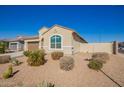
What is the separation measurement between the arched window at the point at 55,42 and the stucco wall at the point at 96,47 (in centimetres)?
569

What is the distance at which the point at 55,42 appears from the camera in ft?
55.0

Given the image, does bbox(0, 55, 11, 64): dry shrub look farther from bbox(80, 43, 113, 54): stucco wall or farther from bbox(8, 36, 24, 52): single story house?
bbox(80, 43, 113, 54): stucco wall

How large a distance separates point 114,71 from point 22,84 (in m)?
6.48

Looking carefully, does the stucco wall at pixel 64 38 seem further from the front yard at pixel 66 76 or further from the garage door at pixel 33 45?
the front yard at pixel 66 76

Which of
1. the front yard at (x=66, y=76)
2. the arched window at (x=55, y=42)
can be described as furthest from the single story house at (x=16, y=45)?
the front yard at (x=66, y=76)

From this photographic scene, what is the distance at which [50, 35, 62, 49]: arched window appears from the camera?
16.6 meters

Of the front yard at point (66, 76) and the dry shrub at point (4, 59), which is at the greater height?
the dry shrub at point (4, 59)

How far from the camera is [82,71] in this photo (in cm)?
996

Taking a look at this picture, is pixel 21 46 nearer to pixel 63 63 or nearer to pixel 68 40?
pixel 68 40

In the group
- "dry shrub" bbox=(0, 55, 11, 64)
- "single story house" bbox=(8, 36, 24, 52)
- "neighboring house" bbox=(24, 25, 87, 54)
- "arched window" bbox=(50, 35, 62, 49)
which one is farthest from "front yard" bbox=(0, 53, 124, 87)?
"single story house" bbox=(8, 36, 24, 52)

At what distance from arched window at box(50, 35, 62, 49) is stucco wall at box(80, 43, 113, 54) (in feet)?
18.7

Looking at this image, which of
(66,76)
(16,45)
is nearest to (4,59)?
(66,76)

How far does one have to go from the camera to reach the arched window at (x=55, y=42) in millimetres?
16625

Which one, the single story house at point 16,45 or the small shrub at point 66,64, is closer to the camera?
the small shrub at point 66,64
